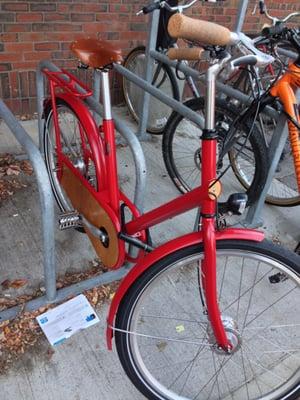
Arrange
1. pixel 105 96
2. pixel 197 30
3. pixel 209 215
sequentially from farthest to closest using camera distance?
1. pixel 105 96
2. pixel 209 215
3. pixel 197 30

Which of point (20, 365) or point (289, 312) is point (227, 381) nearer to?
point (289, 312)

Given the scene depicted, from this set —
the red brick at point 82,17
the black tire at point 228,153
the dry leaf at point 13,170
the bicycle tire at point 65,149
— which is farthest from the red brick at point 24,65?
the black tire at point 228,153

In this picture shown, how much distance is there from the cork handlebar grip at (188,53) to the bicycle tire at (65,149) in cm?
75

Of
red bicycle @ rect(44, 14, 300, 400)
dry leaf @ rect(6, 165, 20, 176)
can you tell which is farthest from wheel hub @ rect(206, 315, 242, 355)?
dry leaf @ rect(6, 165, 20, 176)

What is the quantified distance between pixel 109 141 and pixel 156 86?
209 centimetres

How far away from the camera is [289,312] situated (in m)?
2.21

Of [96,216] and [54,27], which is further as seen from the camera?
[54,27]

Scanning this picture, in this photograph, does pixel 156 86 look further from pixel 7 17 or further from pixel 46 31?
pixel 7 17

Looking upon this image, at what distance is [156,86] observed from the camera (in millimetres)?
3785

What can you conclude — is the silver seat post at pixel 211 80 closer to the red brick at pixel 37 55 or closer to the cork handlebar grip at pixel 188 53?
the cork handlebar grip at pixel 188 53

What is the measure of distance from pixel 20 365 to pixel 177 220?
1438mm

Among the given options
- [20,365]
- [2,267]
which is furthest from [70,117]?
[20,365]

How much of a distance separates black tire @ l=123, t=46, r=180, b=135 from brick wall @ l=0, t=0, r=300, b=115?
0.29 metres

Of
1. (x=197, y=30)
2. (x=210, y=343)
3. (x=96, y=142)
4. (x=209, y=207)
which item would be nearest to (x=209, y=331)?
(x=210, y=343)
